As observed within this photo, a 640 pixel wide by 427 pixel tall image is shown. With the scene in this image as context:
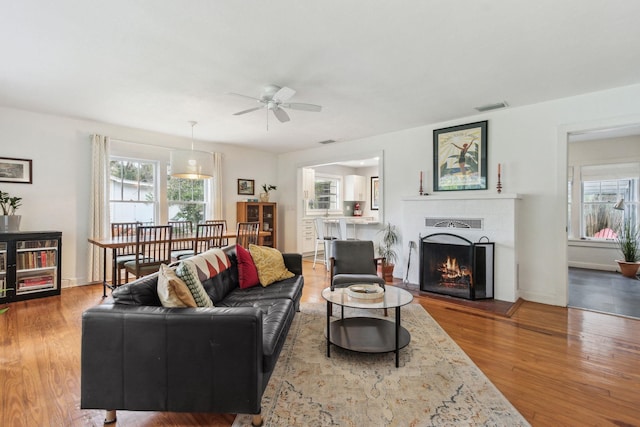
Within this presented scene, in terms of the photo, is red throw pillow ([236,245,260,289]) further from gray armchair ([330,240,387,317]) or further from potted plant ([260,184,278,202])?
potted plant ([260,184,278,202])

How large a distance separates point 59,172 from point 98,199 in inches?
23.7

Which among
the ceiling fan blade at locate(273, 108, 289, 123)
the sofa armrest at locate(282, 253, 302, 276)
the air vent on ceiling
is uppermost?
the air vent on ceiling

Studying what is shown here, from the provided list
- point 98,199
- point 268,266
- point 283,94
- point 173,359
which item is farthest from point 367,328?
point 98,199

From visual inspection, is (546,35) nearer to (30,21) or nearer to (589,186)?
(30,21)

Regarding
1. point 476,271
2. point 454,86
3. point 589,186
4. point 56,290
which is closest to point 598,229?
point 589,186

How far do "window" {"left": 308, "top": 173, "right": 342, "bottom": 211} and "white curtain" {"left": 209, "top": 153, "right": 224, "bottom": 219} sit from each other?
2539mm

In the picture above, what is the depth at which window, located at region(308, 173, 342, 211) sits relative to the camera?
26.7 ft

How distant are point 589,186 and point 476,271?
3984mm

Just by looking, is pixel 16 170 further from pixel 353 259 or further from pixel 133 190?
pixel 353 259

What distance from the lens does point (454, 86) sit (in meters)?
3.30

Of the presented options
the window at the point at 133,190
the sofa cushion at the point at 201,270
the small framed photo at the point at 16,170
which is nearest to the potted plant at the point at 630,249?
the sofa cushion at the point at 201,270

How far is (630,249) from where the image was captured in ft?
17.2

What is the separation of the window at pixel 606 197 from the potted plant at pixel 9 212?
931 centimetres

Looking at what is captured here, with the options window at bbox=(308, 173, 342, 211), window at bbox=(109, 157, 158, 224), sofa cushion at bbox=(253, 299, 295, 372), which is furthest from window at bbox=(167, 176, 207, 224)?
sofa cushion at bbox=(253, 299, 295, 372)
